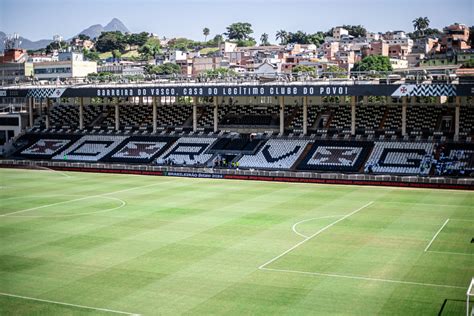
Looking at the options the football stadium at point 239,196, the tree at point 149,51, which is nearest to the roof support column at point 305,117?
the football stadium at point 239,196

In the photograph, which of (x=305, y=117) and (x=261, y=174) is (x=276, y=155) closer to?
(x=261, y=174)

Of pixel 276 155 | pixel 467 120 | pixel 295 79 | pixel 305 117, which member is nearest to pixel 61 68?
pixel 295 79

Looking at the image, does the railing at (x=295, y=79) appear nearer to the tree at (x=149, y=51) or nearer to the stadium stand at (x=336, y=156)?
the stadium stand at (x=336, y=156)

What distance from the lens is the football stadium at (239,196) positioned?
60.8ft

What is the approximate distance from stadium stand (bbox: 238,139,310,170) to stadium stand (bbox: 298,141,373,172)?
1.02 metres

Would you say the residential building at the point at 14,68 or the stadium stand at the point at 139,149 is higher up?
the residential building at the point at 14,68

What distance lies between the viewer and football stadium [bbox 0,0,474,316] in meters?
18.5

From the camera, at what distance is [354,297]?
18047 millimetres

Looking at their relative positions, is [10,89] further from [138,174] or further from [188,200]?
[188,200]

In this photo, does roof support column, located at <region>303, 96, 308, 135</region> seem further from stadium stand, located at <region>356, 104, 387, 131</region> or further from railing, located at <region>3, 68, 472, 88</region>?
stadium stand, located at <region>356, 104, 387, 131</region>

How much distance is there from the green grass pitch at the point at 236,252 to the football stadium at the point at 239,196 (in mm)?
96

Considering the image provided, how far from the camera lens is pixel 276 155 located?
50625 mm

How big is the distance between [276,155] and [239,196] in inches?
518

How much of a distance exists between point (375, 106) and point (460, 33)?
8664 cm
